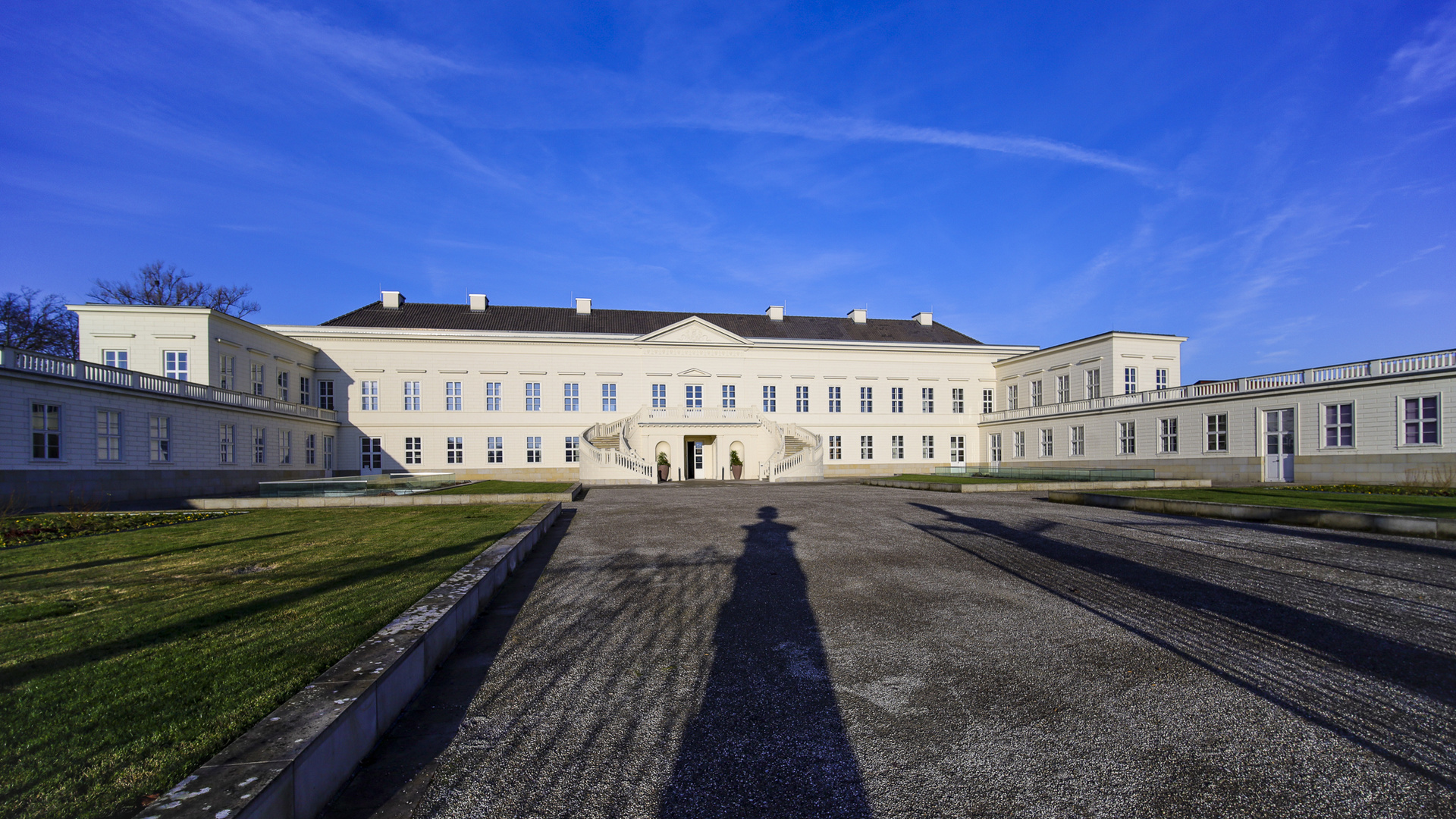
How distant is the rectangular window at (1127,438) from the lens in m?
36.6

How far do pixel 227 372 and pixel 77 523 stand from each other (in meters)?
21.1

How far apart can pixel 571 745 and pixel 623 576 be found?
473 cm

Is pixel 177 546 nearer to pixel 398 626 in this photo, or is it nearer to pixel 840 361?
pixel 398 626

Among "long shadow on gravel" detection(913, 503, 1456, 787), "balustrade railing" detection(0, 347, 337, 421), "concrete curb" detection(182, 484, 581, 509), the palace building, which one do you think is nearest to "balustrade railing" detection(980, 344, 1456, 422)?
the palace building

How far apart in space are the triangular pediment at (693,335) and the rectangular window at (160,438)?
24.8 m

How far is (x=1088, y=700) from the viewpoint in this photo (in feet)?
14.2

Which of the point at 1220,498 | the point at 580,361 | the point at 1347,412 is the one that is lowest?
the point at 1220,498

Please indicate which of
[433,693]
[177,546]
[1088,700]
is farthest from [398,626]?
[177,546]

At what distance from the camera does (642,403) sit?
4438cm

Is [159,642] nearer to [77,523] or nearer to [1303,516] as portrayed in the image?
[77,523]

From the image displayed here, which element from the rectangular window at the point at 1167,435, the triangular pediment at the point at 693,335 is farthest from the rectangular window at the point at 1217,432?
the triangular pediment at the point at 693,335

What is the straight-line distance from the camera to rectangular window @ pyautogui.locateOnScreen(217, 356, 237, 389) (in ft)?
103

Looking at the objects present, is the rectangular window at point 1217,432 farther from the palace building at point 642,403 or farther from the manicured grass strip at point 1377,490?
the manicured grass strip at point 1377,490

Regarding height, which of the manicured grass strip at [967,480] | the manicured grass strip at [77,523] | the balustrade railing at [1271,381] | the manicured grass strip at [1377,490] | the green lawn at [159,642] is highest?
the balustrade railing at [1271,381]
